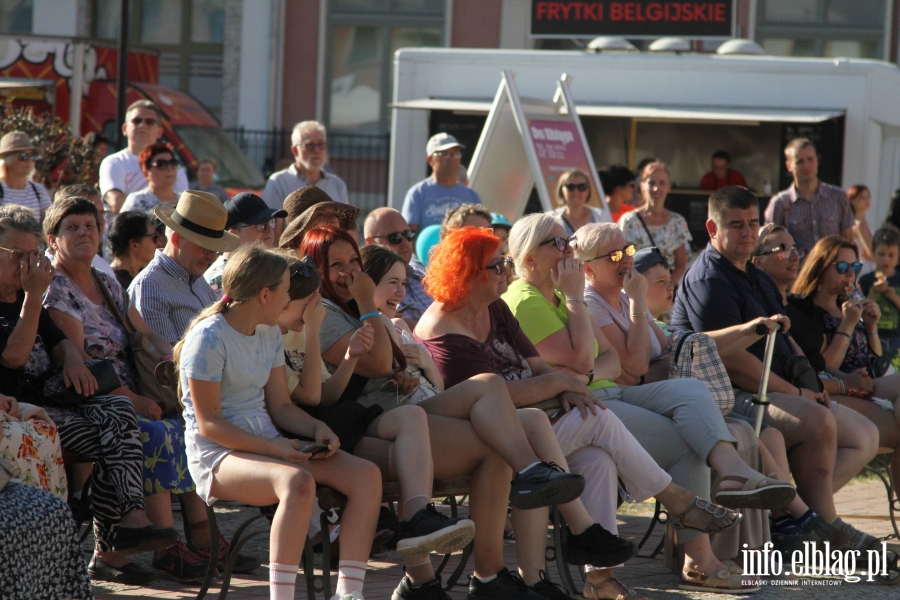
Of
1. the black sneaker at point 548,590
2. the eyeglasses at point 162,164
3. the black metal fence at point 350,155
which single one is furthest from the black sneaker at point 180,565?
the black metal fence at point 350,155

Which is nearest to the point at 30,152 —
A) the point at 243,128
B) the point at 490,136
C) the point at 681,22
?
the point at 490,136

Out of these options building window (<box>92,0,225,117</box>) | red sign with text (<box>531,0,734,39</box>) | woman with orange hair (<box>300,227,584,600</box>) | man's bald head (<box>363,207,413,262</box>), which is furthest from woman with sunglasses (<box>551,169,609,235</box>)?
building window (<box>92,0,225,117</box>)

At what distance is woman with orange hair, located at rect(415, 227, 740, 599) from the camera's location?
15.8ft

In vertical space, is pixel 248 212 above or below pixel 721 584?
above

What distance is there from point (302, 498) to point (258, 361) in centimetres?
57

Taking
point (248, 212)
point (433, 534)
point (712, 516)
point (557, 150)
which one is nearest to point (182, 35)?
point (557, 150)

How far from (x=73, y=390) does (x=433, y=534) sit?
1610 millimetres

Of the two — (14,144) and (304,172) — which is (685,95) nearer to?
(304,172)

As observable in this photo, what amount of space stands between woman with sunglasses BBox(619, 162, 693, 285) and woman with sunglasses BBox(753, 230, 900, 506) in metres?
2.34

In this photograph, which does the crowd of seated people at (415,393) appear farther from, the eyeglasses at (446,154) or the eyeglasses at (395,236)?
the eyeglasses at (446,154)

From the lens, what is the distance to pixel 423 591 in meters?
4.51

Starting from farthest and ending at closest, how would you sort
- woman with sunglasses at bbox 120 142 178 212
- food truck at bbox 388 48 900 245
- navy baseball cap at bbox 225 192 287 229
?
food truck at bbox 388 48 900 245, woman with sunglasses at bbox 120 142 178 212, navy baseball cap at bbox 225 192 287 229

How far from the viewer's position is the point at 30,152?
8.38 metres

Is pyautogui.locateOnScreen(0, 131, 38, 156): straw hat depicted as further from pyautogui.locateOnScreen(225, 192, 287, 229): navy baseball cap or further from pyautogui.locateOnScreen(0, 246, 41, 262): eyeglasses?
pyautogui.locateOnScreen(0, 246, 41, 262): eyeglasses
